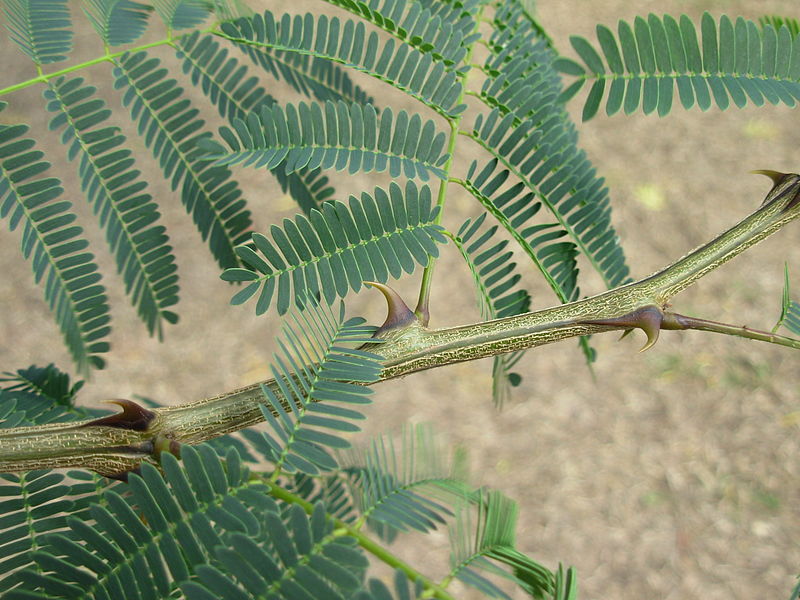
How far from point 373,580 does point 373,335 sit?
0.28 metres

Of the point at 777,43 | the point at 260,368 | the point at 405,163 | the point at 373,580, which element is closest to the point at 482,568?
the point at 373,580

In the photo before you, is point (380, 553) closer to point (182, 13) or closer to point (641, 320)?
point (641, 320)

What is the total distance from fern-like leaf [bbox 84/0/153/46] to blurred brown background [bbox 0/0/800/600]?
1.82m

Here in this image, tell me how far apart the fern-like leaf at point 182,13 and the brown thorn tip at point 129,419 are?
62 cm

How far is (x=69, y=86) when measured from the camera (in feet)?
3.04

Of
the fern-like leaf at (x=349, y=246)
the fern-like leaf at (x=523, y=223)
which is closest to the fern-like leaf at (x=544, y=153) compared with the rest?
the fern-like leaf at (x=523, y=223)

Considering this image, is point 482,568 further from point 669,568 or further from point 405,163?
point 669,568

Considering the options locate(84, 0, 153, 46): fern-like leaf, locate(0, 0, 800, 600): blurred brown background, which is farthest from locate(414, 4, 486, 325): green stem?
locate(0, 0, 800, 600): blurred brown background

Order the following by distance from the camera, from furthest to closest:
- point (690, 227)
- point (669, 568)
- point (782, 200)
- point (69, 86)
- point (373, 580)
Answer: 1. point (690, 227)
2. point (669, 568)
3. point (69, 86)
4. point (782, 200)
5. point (373, 580)

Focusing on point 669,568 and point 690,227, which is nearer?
point 669,568

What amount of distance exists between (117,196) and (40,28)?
24 cm

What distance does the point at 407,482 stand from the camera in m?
0.85

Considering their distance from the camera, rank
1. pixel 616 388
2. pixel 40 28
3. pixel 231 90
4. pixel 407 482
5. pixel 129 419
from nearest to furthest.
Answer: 1. pixel 129 419
2. pixel 407 482
3. pixel 40 28
4. pixel 231 90
5. pixel 616 388

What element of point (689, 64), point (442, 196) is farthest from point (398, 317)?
point (689, 64)
